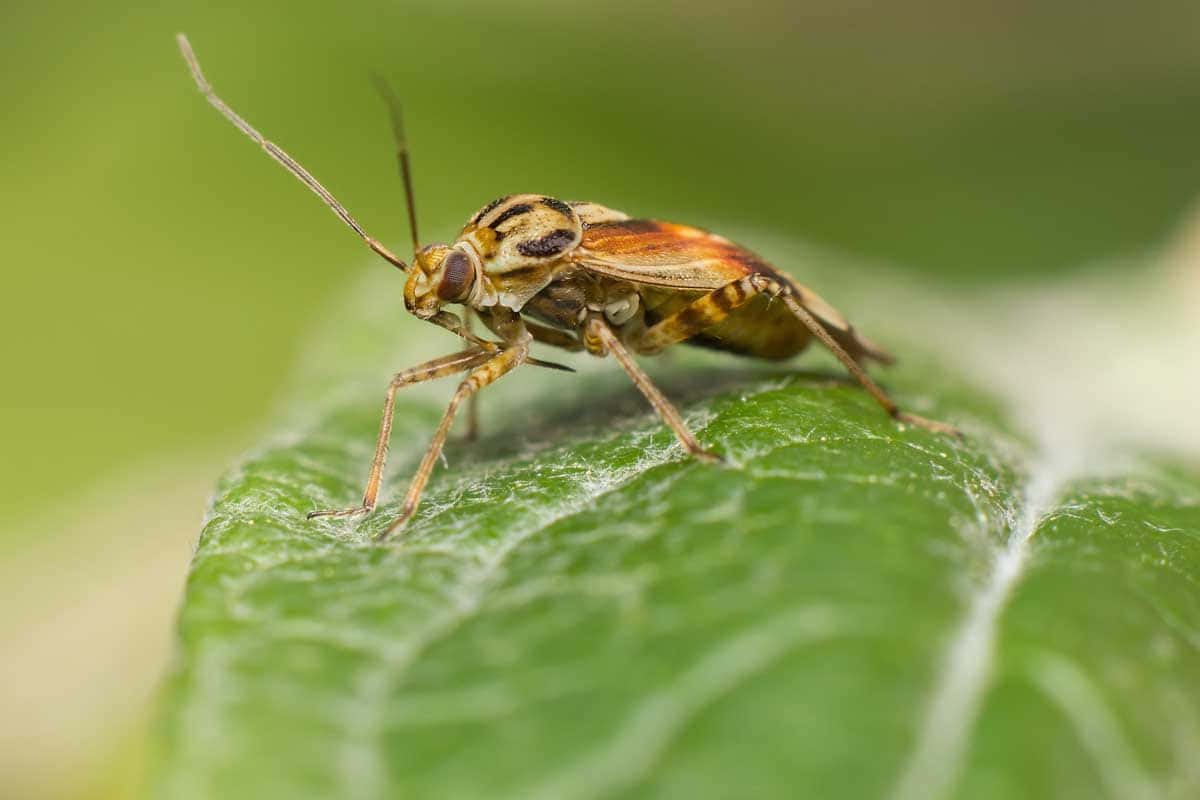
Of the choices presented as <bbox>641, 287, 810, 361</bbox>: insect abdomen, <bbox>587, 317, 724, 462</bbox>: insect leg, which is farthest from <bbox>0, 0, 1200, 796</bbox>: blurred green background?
<bbox>587, 317, 724, 462</bbox>: insect leg

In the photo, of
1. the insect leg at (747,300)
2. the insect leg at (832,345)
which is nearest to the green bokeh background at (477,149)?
the insect leg at (747,300)

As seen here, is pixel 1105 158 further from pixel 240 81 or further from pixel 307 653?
pixel 307 653

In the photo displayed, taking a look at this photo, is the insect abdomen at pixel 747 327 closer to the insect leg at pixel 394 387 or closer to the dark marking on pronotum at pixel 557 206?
the dark marking on pronotum at pixel 557 206

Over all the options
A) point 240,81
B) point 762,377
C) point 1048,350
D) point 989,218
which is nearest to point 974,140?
point 989,218

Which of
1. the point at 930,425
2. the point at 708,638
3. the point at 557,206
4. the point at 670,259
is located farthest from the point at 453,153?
the point at 708,638

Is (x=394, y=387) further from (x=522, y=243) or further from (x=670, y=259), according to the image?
(x=670, y=259)

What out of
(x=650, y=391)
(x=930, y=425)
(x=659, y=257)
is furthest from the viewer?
(x=659, y=257)
